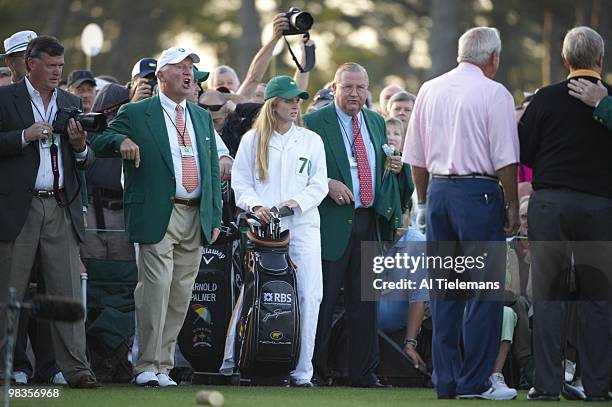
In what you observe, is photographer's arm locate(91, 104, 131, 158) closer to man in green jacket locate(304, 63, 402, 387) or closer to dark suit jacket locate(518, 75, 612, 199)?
man in green jacket locate(304, 63, 402, 387)

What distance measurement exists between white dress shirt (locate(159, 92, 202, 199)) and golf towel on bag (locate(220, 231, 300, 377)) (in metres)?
0.62

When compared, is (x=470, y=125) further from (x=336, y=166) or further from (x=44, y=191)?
(x=44, y=191)

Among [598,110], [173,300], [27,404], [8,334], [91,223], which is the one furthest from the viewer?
[91,223]

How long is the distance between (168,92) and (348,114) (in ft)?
5.40

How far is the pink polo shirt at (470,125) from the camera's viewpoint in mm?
9500

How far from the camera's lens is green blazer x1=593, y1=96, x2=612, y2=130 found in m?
9.37

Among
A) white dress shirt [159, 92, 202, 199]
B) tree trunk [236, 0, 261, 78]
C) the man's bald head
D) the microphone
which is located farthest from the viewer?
tree trunk [236, 0, 261, 78]

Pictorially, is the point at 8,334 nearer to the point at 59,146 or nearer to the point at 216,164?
the point at 59,146

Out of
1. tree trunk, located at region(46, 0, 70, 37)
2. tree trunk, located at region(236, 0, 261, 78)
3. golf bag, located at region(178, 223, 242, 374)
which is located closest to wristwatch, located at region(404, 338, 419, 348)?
golf bag, located at region(178, 223, 242, 374)

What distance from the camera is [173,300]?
10695 mm

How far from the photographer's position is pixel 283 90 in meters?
11.2

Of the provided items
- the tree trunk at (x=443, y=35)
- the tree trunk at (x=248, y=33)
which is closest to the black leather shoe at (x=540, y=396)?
the tree trunk at (x=443, y=35)

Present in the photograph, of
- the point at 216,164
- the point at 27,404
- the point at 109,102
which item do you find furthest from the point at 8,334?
the point at 109,102

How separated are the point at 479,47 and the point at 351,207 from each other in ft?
7.09
